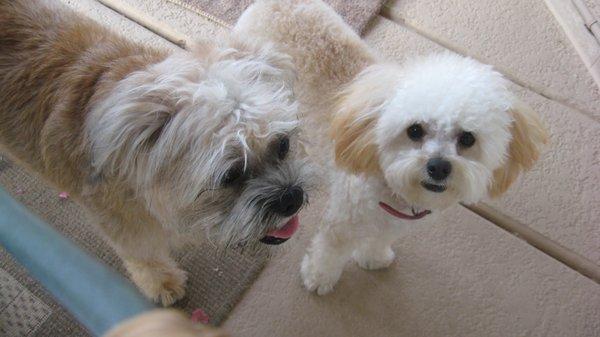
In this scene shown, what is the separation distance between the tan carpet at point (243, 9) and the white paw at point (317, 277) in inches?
44.7

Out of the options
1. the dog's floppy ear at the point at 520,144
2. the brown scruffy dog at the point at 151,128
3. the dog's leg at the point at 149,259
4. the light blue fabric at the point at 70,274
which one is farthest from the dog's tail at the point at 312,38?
the light blue fabric at the point at 70,274

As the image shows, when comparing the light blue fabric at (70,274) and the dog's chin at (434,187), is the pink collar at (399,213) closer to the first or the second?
the dog's chin at (434,187)

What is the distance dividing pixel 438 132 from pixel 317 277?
690mm

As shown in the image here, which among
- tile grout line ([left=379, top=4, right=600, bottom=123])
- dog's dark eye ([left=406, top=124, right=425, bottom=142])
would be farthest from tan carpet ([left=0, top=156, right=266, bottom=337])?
tile grout line ([left=379, top=4, right=600, bottom=123])

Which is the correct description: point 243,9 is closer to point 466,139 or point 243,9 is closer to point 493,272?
point 466,139

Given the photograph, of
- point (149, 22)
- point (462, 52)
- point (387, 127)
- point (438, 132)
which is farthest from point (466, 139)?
point (149, 22)

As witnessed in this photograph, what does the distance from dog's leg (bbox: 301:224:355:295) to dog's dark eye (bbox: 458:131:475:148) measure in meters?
0.45

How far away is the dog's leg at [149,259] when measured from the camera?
1.29m

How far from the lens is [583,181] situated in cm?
191

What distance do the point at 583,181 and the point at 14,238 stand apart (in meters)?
1.98

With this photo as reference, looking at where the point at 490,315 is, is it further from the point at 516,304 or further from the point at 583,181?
the point at 583,181

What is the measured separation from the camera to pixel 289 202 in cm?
112

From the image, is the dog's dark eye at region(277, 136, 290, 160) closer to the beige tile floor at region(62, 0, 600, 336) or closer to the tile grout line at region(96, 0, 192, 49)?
the beige tile floor at region(62, 0, 600, 336)

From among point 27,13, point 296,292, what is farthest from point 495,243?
point 27,13
